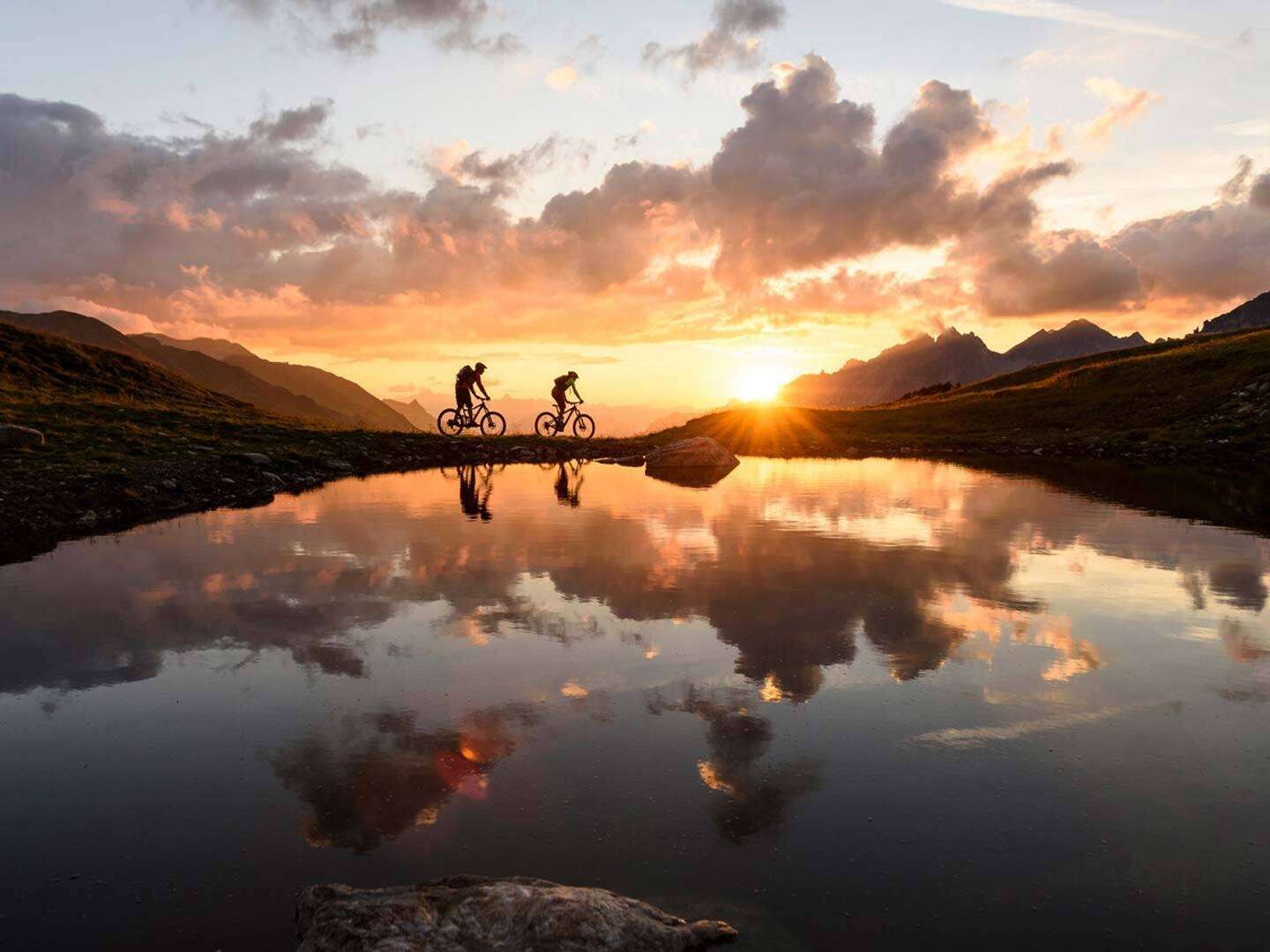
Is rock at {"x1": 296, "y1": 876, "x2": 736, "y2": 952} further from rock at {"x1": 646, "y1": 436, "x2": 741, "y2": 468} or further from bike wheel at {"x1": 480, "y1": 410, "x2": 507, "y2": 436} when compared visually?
bike wheel at {"x1": 480, "y1": 410, "x2": 507, "y2": 436}

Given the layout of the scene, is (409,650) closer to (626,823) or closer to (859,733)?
(626,823)

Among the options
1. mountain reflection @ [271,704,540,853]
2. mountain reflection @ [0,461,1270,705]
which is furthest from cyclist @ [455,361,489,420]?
mountain reflection @ [271,704,540,853]

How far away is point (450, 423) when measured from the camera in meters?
45.8

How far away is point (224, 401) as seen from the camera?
2653 inches

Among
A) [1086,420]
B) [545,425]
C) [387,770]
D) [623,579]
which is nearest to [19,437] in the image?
[623,579]

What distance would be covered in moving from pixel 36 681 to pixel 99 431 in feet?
84.1

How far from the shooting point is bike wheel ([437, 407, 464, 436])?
4584cm

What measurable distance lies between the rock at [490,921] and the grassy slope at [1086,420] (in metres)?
44.5

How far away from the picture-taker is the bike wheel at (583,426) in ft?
160

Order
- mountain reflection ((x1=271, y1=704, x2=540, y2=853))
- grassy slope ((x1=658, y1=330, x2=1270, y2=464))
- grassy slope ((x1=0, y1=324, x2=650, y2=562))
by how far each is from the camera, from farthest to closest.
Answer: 1. grassy slope ((x1=658, y1=330, x2=1270, y2=464))
2. grassy slope ((x1=0, y1=324, x2=650, y2=562))
3. mountain reflection ((x1=271, y1=704, x2=540, y2=853))

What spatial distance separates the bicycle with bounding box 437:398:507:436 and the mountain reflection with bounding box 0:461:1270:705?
→ 20.8m

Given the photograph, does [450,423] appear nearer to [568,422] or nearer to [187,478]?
[568,422]

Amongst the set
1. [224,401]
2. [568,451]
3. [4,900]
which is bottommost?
[4,900]

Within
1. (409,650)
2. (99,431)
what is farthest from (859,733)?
(99,431)
